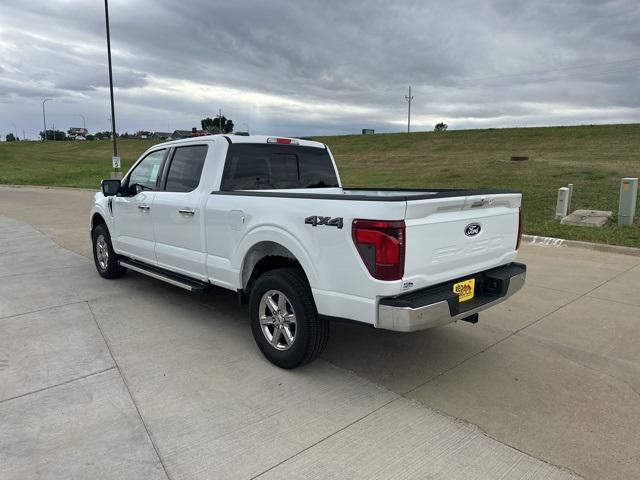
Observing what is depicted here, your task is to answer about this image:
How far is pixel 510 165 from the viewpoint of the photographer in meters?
23.7

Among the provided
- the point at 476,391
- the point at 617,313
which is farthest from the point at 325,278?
the point at 617,313

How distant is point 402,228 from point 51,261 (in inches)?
271

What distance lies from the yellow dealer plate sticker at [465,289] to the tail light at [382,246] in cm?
62

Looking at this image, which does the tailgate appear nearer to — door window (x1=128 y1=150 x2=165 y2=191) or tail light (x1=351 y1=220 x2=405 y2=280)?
tail light (x1=351 y1=220 x2=405 y2=280)

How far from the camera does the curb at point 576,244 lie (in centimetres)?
807

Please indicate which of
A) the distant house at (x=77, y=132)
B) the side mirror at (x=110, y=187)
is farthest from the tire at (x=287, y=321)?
the distant house at (x=77, y=132)

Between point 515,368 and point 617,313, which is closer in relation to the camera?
point 515,368

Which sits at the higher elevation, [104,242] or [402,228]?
[402,228]

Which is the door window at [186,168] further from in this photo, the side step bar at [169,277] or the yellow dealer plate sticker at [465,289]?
the yellow dealer plate sticker at [465,289]

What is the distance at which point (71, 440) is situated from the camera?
291cm

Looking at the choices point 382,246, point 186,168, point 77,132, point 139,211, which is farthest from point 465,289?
point 77,132

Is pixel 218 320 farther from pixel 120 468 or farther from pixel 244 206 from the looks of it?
pixel 120 468

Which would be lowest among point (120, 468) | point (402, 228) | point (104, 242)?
point (120, 468)

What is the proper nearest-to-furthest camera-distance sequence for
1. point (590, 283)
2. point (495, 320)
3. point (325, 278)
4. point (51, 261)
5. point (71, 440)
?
point (71, 440)
point (325, 278)
point (495, 320)
point (590, 283)
point (51, 261)
